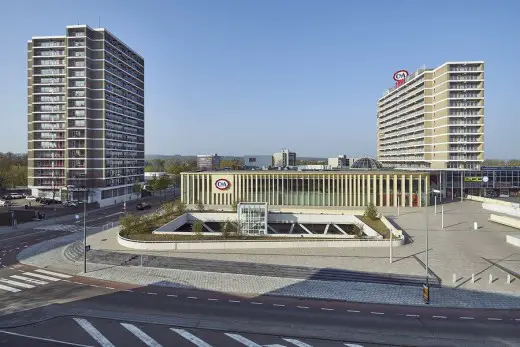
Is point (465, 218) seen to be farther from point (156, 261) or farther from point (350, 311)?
point (156, 261)

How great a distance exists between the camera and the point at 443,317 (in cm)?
2552

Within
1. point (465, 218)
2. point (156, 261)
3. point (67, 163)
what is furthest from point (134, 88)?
point (465, 218)

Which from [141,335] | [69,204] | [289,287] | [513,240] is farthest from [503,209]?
[69,204]

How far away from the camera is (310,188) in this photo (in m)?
79.1

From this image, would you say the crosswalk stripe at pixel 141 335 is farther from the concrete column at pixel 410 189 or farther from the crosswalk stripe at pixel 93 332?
the concrete column at pixel 410 189

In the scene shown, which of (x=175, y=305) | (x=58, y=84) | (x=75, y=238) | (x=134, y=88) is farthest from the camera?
(x=134, y=88)

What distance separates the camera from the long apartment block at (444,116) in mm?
103000

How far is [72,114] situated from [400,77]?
355ft

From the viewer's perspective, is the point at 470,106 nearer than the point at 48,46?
No

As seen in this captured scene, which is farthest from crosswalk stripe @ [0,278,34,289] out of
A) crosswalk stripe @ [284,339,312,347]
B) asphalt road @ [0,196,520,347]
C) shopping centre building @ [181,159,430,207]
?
shopping centre building @ [181,159,430,207]

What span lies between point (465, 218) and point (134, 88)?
310 feet

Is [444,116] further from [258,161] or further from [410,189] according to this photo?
[258,161]

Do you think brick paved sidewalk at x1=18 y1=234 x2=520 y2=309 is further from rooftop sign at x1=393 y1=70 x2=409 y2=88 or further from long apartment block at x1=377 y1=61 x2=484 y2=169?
rooftop sign at x1=393 y1=70 x2=409 y2=88

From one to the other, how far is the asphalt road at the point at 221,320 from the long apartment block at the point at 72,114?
217 ft
